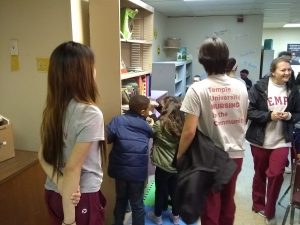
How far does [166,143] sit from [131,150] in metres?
0.37

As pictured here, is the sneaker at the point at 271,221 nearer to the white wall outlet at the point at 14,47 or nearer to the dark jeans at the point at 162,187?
the dark jeans at the point at 162,187

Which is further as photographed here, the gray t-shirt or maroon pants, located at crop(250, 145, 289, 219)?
maroon pants, located at crop(250, 145, 289, 219)

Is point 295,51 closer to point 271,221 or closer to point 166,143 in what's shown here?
point 271,221

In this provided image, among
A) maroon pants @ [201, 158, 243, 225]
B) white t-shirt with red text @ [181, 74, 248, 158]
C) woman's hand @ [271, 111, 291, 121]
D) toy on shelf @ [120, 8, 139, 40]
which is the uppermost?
toy on shelf @ [120, 8, 139, 40]

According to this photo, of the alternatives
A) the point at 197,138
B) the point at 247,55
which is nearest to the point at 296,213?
the point at 197,138

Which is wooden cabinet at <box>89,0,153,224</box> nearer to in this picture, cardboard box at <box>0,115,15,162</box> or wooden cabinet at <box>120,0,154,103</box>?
wooden cabinet at <box>120,0,154,103</box>

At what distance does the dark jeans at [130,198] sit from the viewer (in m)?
2.10

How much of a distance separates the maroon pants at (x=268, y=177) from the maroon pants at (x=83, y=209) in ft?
5.21

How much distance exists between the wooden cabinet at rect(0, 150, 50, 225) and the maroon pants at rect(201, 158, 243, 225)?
3.75 ft

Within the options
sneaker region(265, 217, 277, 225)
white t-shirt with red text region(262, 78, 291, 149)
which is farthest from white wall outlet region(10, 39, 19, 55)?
sneaker region(265, 217, 277, 225)

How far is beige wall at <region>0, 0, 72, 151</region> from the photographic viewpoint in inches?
76.8

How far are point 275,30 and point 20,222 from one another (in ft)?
36.8

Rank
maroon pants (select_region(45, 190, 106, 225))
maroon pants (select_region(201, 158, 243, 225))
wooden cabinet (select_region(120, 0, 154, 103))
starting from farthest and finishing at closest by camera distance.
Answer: wooden cabinet (select_region(120, 0, 154, 103)) → maroon pants (select_region(201, 158, 243, 225)) → maroon pants (select_region(45, 190, 106, 225))

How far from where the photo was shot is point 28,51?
2.04 metres
